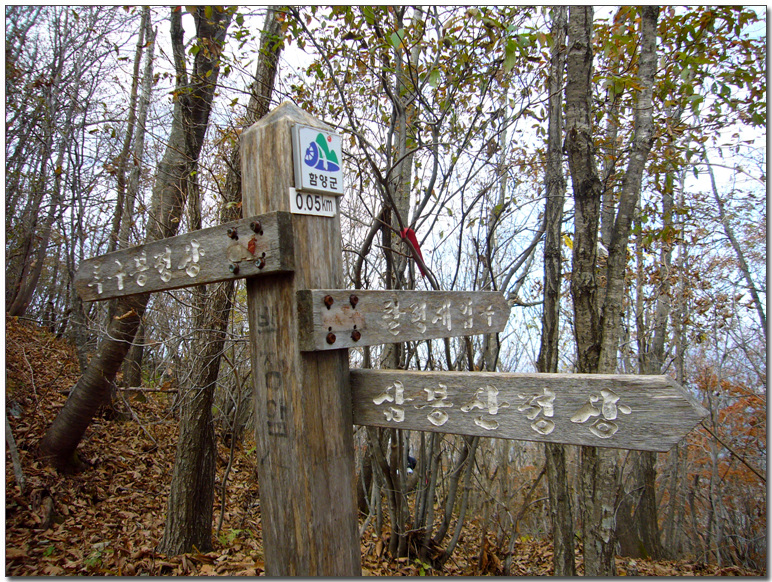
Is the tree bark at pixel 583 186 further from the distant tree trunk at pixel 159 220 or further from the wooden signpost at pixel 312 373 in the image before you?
the distant tree trunk at pixel 159 220

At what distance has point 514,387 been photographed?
1484 mm

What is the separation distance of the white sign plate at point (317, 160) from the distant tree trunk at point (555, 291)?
2162 mm

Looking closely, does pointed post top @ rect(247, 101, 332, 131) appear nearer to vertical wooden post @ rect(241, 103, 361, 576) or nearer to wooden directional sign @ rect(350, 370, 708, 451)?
vertical wooden post @ rect(241, 103, 361, 576)

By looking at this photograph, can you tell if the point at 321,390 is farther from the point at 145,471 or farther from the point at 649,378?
the point at 145,471

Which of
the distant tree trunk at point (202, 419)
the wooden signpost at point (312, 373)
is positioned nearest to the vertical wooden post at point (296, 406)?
the wooden signpost at point (312, 373)

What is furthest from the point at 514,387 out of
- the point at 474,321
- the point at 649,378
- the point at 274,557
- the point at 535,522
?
the point at 535,522

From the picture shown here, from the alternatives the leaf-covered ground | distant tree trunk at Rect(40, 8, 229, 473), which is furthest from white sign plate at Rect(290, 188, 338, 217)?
distant tree trunk at Rect(40, 8, 229, 473)

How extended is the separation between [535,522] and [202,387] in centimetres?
659

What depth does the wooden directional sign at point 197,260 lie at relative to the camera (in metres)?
1.63

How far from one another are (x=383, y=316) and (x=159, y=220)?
434cm

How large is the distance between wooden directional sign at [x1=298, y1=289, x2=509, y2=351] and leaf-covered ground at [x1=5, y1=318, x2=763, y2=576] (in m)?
2.85

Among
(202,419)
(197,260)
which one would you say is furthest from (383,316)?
(202,419)

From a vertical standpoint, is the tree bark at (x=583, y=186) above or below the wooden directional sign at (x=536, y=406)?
above

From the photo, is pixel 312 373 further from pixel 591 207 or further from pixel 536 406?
pixel 591 207
